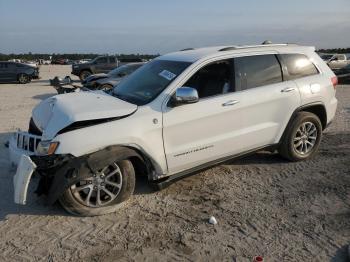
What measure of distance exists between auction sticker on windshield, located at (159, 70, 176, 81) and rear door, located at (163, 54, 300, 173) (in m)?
0.20

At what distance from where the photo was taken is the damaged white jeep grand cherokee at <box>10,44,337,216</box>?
4316mm

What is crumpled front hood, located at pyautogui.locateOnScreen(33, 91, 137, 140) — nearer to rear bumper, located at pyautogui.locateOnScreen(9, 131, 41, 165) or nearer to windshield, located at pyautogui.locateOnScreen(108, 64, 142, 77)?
rear bumper, located at pyautogui.locateOnScreen(9, 131, 41, 165)

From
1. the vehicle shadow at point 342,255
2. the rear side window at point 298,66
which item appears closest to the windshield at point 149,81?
the rear side window at point 298,66

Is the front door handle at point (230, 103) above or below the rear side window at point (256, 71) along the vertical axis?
below

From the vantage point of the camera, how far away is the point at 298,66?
607 centimetres

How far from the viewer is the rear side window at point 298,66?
596 cm

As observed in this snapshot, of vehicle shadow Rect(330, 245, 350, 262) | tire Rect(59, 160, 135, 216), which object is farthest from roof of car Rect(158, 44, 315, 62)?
vehicle shadow Rect(330, 245, 350, 262)

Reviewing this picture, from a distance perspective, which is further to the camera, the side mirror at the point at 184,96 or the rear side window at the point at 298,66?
the rear side window at the point at 298,66

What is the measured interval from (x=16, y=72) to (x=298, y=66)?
2090 centimetres

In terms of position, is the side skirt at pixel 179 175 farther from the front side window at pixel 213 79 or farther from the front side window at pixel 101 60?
the front side window at pixel 101 60

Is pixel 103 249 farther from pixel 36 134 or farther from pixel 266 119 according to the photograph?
pixel 266 119

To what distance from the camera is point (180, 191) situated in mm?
5285

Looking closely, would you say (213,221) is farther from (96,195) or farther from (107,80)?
(107,80)

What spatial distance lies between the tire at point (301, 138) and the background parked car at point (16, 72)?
68.1 ft
